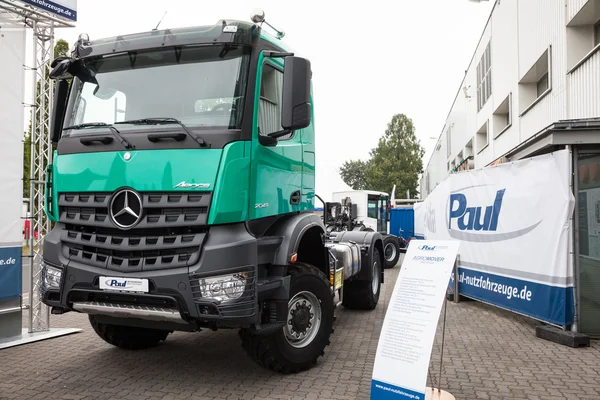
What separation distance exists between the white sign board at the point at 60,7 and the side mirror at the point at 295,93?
3.78 meters

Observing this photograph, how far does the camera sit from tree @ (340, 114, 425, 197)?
182 ft

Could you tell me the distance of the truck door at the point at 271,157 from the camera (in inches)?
174

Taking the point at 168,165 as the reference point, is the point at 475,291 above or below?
below

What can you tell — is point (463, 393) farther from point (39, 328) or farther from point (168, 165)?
point (39, 328)

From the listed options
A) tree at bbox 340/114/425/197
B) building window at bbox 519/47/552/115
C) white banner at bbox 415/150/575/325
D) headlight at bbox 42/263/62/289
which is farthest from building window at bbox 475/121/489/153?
tree at bbox 340/114/425/197

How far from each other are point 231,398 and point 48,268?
208cm

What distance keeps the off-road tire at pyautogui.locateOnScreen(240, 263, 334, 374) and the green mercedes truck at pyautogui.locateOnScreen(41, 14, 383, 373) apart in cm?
2

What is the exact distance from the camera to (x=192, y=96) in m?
4.41

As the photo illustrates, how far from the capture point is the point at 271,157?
4668mm

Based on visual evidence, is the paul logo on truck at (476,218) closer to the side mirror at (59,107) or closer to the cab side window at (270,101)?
the cab side window at (270,101)

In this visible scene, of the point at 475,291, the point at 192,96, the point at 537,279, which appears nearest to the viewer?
the point at 192,96

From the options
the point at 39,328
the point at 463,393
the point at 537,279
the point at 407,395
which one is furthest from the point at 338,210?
the point at 407,395

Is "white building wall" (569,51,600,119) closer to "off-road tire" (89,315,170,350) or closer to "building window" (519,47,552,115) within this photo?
"building window" (519,47,552,115)

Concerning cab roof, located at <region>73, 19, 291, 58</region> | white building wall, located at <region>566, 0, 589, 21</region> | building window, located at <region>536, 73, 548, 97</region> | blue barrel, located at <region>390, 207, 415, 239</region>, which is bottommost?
blue barrel, located at <region>390, 207, 415, 239</region>
